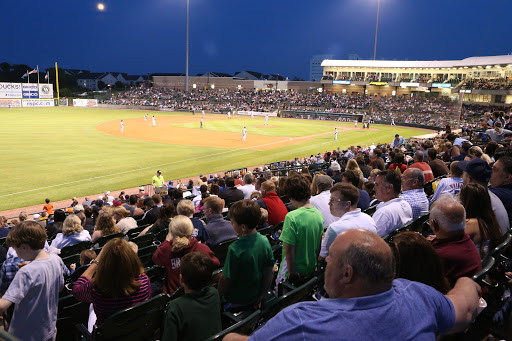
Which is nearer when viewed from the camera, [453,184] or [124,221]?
[453,184]

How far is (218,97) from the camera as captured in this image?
95250mm

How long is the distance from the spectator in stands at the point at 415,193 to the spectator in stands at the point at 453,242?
8.33 feet

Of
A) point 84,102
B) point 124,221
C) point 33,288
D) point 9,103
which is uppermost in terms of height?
point 84,102

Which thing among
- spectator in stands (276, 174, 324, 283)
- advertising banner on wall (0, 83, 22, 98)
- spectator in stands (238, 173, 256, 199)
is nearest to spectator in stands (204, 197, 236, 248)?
spectator in stands (276, 174, 324, 283)

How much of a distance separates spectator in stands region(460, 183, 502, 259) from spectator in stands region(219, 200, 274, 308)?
2.51m

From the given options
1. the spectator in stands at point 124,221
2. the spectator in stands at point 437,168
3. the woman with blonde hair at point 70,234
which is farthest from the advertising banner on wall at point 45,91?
the spectator in stands at point 437,168

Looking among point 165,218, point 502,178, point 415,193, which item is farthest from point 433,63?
point 165,218

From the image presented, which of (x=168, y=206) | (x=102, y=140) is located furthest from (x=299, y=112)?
(x=168, y=206)

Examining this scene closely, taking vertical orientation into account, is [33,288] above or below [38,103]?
below

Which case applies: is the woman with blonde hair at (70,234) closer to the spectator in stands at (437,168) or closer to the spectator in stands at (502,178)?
the spectator in stands at (502,178)

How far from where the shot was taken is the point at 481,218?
4648 mm

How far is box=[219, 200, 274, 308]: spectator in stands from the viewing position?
13.6 ft

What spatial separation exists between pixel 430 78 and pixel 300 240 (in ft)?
294

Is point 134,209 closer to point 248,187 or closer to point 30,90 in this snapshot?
point 248,187
